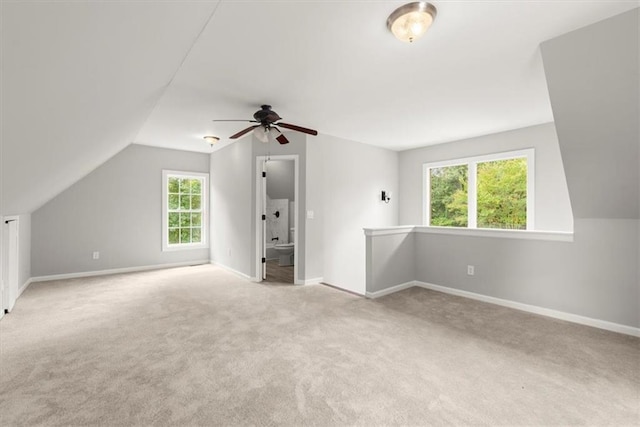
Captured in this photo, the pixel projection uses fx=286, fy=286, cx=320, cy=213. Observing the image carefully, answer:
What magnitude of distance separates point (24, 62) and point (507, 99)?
401 cm

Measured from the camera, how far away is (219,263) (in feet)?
19.2

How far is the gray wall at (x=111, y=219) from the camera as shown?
4742 mm

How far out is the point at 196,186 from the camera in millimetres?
6219

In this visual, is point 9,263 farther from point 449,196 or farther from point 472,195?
point 472,195

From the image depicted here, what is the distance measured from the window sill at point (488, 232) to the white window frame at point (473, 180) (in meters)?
0.13

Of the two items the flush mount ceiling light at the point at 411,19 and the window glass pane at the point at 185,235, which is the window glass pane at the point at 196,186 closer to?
the window glass pane at the point at 185,235

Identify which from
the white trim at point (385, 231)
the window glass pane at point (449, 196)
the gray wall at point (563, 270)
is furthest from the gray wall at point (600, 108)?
the window glass pane at point (449, 196)

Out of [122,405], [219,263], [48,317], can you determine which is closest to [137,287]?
[48,317]

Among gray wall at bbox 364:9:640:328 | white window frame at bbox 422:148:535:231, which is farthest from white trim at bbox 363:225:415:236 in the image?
white window frame at bbox 422:148:535:231

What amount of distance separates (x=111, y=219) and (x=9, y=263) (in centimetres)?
198

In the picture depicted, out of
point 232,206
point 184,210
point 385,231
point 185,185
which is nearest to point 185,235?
point 184,210

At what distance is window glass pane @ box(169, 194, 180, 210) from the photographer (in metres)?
5.90

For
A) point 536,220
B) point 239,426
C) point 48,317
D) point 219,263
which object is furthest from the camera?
point 219,263

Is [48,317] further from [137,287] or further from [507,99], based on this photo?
[507,99]
